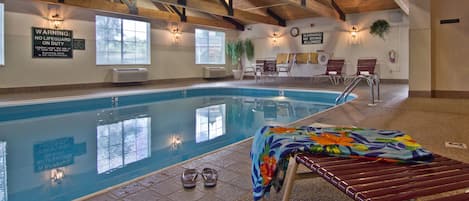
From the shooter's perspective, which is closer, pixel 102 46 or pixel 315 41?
pixel 102 46

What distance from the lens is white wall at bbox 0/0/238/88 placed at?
796 centimetres

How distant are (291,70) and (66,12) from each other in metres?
7.80

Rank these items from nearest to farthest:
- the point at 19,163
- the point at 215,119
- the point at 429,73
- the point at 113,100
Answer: the point at 19,163 < the point at 215,119 < the point at 429,73 < the point at 113,100

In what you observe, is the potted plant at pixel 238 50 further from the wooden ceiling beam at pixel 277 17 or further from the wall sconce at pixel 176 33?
the wall sconce at pixel 176 33

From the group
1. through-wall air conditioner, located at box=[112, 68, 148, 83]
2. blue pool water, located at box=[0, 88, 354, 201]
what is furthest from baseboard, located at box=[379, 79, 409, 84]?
through-wall air conditioner, located at box=[112, 68, 148, 83]

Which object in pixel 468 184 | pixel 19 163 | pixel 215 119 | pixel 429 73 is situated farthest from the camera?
pixel 429 73

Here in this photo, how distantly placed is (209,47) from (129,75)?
4.15m

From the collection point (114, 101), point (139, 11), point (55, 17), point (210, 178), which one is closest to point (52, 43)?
point (55, 17)

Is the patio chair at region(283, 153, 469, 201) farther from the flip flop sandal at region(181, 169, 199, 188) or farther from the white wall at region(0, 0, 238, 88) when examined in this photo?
the white wall at region(0, 0, 238, 88)

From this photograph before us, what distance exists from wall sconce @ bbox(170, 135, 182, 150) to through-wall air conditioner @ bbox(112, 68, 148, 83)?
6062 millimetres

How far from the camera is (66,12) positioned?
28.8ft

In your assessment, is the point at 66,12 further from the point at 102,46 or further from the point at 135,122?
the point at 135,122

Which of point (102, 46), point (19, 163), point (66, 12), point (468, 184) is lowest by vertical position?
point (19, 163)

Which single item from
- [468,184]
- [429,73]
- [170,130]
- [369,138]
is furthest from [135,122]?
[429,73]
